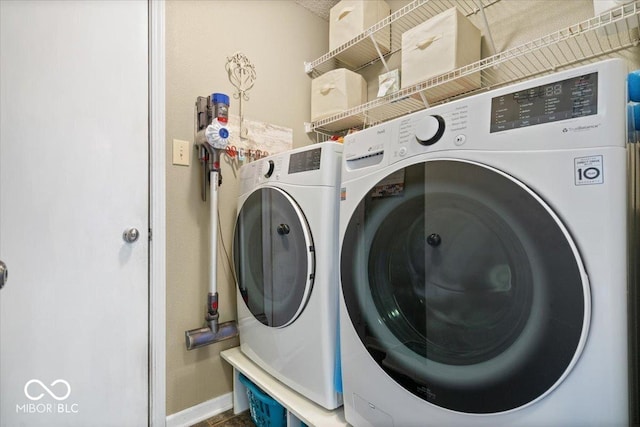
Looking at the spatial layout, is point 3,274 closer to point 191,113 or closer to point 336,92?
point 191,113

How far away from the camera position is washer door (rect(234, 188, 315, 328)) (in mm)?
1048

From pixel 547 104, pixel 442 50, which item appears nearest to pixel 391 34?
pixel 442 50

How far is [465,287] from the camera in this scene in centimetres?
66

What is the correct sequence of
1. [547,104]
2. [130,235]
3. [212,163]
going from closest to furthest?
[547,104] → [130,235] → [212,163]

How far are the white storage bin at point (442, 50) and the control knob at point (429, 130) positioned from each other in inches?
25.2

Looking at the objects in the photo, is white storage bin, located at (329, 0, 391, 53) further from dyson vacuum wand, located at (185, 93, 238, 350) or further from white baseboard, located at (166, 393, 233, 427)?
white baseboard, located at (166, 393, 233, 427)

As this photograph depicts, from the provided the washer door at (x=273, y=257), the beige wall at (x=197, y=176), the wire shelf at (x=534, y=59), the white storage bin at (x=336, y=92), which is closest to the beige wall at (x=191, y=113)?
the beige wall at (x=197, y=176)

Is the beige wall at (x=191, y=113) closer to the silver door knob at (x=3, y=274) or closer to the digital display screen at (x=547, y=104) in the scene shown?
the silver door knob at (x=3, y=274)

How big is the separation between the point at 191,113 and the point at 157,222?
564 mm

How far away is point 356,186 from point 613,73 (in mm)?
583

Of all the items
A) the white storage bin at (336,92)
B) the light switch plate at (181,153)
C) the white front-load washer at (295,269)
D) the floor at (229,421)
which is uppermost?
the white storage bin at (336,92)

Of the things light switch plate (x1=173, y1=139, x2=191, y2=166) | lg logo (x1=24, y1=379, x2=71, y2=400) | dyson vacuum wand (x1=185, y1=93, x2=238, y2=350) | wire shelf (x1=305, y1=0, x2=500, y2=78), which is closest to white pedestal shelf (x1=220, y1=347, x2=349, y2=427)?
dyson vacuum wand (x1=185, y1=93, x2=238, y2=350)

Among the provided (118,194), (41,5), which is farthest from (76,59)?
(118,194)

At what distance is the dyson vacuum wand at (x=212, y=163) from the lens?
1335 millimetres
